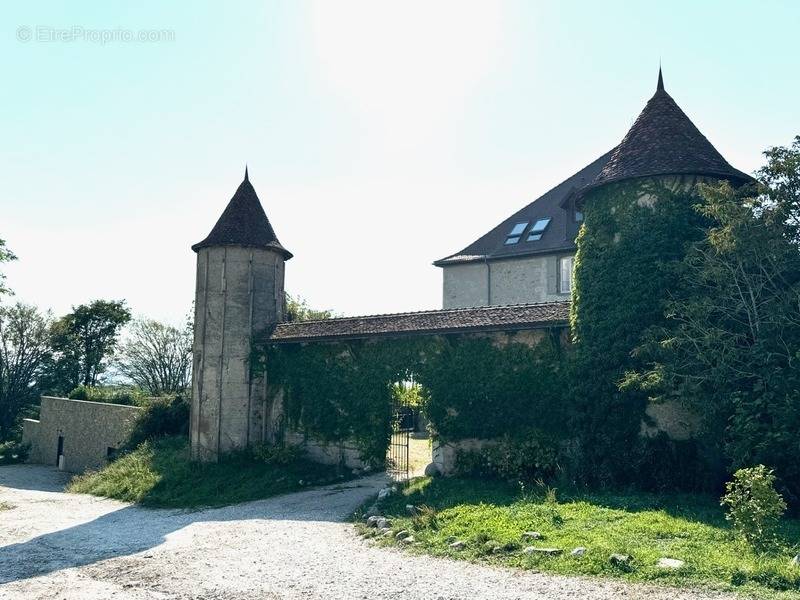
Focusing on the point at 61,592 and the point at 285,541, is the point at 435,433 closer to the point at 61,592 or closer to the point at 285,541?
the point at 285,541

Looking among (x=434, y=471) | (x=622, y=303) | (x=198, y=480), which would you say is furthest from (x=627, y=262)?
(x=198, y=480)

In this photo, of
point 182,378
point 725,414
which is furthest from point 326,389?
point 182,378

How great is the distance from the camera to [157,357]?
48750 millimetres

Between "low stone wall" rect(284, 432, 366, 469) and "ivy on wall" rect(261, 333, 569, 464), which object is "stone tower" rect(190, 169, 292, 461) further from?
"low stone wall" rect(284, 432, 366, 469)

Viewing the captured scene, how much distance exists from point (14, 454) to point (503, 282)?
91.9ft

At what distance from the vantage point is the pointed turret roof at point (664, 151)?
15.0 m

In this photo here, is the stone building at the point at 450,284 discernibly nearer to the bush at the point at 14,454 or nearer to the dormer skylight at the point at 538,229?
the dormer skylight at the point at 538,229

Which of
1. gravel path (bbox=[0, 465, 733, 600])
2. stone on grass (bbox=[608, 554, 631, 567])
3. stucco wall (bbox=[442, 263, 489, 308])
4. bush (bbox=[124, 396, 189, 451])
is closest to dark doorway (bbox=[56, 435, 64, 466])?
bush (bbox=[124, 396, 189, 451])

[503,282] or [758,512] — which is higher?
[503,282]

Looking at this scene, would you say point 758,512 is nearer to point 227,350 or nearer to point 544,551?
point 544,551

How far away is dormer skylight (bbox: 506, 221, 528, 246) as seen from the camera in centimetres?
2988

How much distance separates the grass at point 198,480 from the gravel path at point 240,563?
1.18 m

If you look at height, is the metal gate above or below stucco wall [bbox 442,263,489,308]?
below

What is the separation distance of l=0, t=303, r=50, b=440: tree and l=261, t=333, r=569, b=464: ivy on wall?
102 feet
